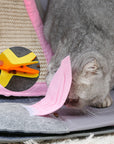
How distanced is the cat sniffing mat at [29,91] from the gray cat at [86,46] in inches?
2.9

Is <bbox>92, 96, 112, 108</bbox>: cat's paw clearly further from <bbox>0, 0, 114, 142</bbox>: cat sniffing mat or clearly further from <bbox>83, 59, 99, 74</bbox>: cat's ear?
<bbox>83, 59, 99, 74</bbox>: cat's ear

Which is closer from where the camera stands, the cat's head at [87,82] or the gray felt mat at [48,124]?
the gray felt mat at [48,124]

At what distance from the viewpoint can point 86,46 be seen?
106cm

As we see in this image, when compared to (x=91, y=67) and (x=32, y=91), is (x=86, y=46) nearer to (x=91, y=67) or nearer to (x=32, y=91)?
(x=91, y=67)

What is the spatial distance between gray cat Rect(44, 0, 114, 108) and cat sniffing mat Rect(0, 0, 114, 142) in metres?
0.07

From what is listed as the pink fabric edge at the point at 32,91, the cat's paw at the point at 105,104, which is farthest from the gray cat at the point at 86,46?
the pink fabric edge at the point at 32,91

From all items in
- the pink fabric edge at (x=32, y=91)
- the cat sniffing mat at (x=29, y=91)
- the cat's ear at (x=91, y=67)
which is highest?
the cat's ear at (x=91, y=67)

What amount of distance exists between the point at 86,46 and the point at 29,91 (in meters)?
0.42

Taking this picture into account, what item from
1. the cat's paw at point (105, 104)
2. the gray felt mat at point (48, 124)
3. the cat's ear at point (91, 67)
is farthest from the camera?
the cat's paw at point (105, 104)

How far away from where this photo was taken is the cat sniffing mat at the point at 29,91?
0.80 meters

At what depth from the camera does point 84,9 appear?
1.17 m

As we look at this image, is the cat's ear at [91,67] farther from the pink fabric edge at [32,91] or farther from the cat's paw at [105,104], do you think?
the pink fabric edge at [32,91]

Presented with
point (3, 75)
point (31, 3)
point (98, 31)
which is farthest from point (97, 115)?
point (31, 3)

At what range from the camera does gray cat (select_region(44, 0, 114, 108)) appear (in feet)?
3.14
